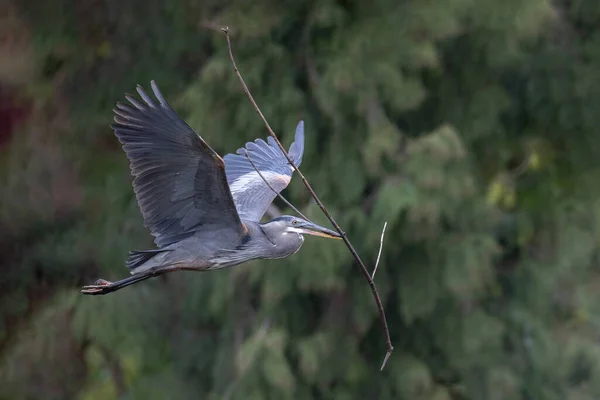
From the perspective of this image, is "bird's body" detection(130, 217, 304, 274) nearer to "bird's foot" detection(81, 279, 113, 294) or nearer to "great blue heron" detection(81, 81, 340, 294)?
"great blue heron" detection(81, 81, 340, 294)

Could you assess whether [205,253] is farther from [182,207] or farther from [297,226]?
[297,226]

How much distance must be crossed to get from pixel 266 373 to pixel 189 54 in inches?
131

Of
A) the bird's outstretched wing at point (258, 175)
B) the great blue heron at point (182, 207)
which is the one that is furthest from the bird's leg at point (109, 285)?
the bird's outstretched wing at point (258, 175)

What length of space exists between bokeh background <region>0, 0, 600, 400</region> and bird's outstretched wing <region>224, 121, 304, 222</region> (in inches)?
90.5

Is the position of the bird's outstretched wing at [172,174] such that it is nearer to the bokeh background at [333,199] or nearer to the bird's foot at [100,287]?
the bird's foot at [100,287]

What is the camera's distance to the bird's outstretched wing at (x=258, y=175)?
21.1 feet

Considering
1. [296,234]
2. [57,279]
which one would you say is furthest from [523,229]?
[296,234]

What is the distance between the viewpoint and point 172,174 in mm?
5551

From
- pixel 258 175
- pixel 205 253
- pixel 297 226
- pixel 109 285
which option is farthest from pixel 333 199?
pixel 109 285

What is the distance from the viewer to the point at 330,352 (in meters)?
11.1

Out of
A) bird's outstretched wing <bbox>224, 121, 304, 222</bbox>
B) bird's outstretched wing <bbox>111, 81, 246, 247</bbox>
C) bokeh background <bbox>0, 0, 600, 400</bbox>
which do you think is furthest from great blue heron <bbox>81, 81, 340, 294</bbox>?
bokeh background <bbox>0, 0, 600, 400</bbox>

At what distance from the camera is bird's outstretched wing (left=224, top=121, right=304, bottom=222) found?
21.1 ft

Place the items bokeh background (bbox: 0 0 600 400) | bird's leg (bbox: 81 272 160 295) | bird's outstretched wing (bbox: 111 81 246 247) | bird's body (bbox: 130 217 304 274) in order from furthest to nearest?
bokeh background (bbox: 0 0 600 400) < bird's body (bbox: 130 217 304 274) < bird's leg (bbox: 81 272 160 295) < bird's outstretched wing (bbox: 111 81 246 247)

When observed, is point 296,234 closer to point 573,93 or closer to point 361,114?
point 361,114
